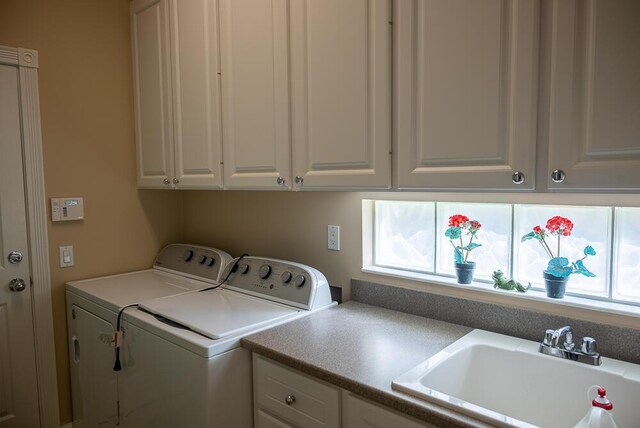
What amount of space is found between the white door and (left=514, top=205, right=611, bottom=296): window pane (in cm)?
228

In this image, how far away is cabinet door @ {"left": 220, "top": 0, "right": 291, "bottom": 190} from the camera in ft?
5.73

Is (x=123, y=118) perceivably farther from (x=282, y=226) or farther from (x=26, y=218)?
(x=282, y=226)

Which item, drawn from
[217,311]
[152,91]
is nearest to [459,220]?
[217,311]

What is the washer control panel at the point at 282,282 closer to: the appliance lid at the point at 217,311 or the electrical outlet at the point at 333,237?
the appliance lid at the point at 217,311

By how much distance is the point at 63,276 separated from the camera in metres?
2.36

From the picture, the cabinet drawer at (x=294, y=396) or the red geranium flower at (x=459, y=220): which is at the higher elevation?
the red geranium flower at (x=459, y=220)

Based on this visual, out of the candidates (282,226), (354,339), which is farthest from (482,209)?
(282,226)

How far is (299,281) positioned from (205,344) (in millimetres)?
518

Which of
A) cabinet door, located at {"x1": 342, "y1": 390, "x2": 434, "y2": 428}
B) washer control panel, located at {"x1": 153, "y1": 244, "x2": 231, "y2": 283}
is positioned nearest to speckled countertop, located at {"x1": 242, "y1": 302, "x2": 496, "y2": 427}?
cabinet door, located at {"x1": 342, "y1": 390, "x2": 434, "y2": 428}

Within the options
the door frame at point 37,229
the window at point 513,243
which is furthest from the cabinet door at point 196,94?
the window at point 513,243

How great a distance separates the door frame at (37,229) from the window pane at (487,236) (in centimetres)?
197

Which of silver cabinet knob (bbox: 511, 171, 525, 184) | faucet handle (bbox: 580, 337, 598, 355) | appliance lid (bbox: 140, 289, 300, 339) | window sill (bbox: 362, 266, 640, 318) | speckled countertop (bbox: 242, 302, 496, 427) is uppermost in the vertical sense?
silver cabinet knob (bbox: 511, 171, 525, 184)

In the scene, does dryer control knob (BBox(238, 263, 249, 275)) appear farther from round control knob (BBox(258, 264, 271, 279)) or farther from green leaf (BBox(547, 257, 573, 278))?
green leaf (BBox(547, 257, 573, 278))

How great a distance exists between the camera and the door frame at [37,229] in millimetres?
2188
